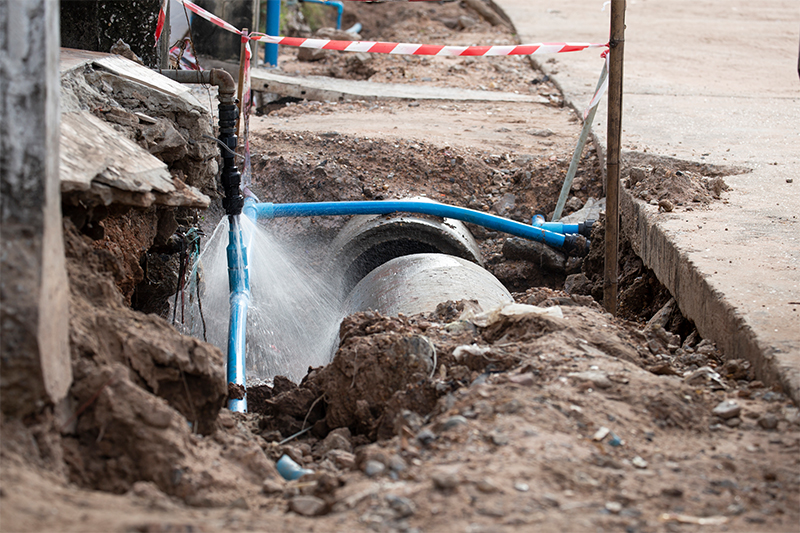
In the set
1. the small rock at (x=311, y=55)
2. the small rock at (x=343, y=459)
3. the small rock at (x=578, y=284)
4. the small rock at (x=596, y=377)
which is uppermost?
the small rock at (x=311, y=55)

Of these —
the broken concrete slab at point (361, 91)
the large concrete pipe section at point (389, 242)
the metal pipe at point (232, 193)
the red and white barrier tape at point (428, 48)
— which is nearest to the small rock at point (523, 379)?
the metal pipe at point (232, 193)

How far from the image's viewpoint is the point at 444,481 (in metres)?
1.75

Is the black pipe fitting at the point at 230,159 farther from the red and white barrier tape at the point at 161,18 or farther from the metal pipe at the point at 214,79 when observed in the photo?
the red and white barrier tape at the point at 161,18

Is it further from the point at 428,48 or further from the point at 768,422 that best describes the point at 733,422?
the point at 428,48

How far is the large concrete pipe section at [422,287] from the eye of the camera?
12.2 feet

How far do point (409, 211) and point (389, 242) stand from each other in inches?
12.1

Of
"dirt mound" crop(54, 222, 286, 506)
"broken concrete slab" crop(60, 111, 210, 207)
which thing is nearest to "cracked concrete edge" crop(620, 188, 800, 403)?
"dirt mound" crop(54, 222, 286, 506)

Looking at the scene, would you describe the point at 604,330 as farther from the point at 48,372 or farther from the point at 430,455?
the point at 48,372

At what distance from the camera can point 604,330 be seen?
2.79 meters

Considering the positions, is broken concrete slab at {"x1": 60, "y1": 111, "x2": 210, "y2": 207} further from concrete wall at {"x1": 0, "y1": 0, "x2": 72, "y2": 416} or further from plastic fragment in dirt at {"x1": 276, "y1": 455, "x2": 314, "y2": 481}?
plastic fragment in dirt at {"x1": 276, "y1": 455, "x2": 314, "y2": 481}

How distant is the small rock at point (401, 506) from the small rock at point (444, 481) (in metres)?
0.09

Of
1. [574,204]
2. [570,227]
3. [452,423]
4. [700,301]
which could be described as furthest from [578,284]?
[452,423]

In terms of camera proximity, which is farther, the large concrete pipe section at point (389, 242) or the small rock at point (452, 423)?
the large concrete pipe section at point (389, 242)

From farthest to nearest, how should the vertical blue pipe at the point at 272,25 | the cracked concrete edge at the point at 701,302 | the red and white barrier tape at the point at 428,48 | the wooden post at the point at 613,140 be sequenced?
the vertical blue pipe at the point at 272,25, the red and white barrier tape at the point at 428,48, the wooden post at the point at 613,140, the cracked concrete edge at the point at 701,302
